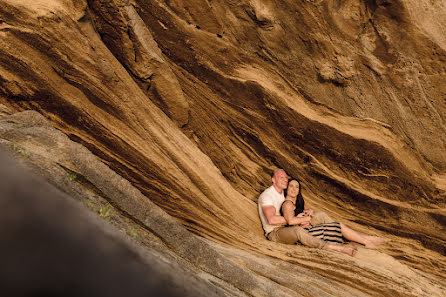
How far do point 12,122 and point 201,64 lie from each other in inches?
186

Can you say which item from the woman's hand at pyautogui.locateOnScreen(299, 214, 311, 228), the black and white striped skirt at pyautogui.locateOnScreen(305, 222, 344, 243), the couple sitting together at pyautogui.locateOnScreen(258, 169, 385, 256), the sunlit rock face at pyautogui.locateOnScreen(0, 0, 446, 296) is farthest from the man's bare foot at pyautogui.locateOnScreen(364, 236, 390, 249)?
the woman's hand at pyautogui.locateOnScreen(299, 214, 311, 228)

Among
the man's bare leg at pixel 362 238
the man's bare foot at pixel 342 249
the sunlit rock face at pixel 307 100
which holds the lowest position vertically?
the man's bare foot at pixel 342 249

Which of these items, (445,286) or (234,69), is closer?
(445,286)

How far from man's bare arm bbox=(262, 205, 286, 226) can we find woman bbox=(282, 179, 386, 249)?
0.38ft

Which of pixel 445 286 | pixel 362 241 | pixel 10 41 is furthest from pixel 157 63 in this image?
pixel 445 286

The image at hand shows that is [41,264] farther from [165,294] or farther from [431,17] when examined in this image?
[431,17]

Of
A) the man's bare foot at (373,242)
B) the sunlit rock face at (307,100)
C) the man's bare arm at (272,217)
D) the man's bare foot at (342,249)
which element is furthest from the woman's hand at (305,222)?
the man's bare foot at (373,242)

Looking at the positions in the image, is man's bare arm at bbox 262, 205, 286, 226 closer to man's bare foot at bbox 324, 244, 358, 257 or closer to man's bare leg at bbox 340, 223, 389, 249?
man's bare foot at bbox 324, 244, 358, 257

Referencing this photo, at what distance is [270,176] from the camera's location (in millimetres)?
10047

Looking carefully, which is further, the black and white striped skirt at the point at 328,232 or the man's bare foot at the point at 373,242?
the man's bare foot at the point at 373,242

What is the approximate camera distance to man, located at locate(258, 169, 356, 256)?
26.7 ft

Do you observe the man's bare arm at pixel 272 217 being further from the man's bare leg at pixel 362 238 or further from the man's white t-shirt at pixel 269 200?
the man's bare leg at pixel 362 238

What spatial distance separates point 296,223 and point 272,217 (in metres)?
0.50

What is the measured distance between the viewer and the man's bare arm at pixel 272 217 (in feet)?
28.2
